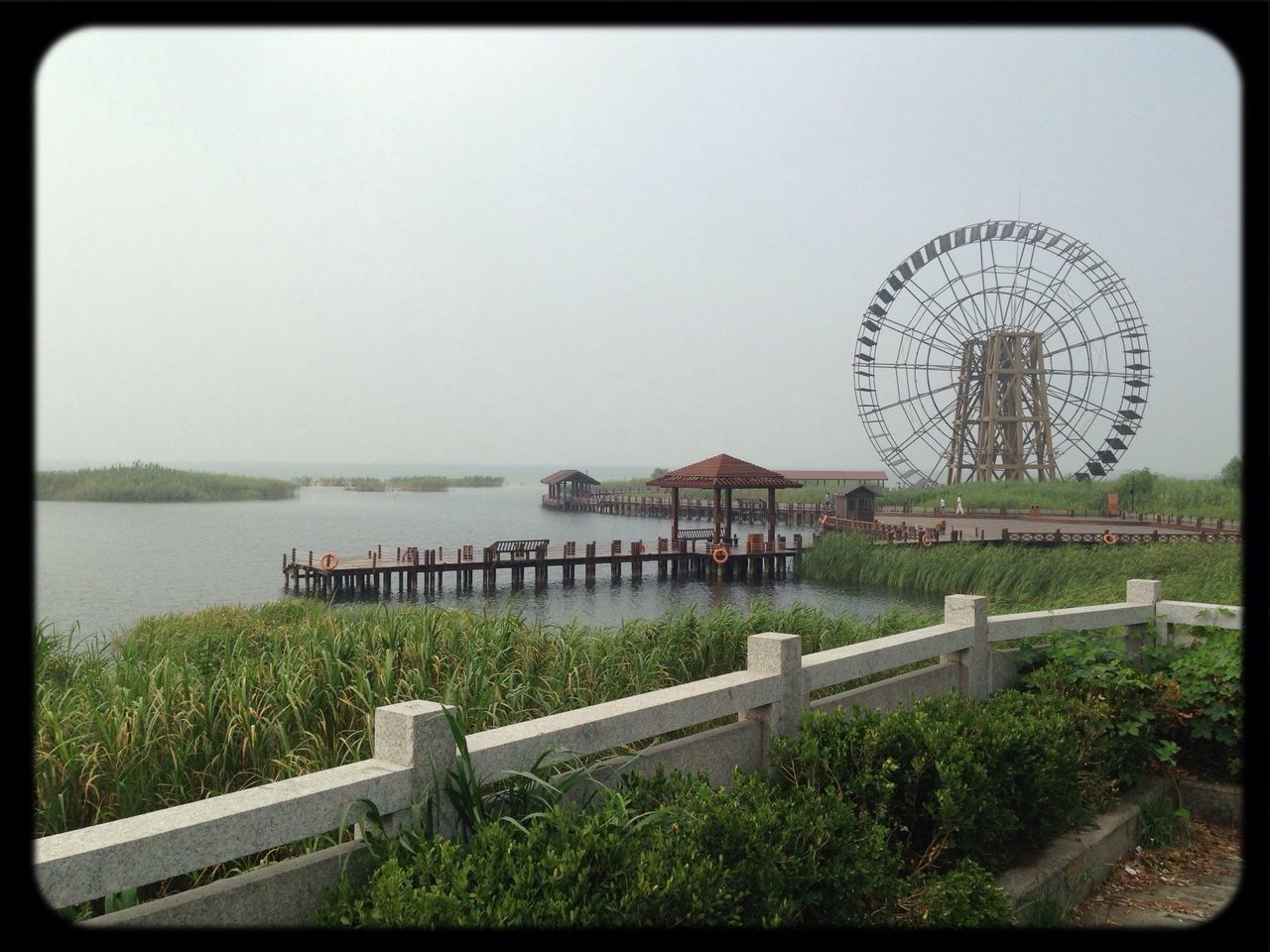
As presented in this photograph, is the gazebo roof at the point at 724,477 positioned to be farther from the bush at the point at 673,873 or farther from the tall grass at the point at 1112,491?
the bush at the point at 673,873

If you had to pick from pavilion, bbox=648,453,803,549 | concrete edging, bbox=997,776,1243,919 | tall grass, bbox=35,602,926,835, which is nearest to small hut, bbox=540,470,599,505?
pavilion, bbox=648,453,803,549

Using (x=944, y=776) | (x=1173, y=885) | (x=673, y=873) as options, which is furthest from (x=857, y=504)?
(x=673, y=873)

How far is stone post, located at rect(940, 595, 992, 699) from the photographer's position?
17.2 feet

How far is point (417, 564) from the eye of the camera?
24.7 metres

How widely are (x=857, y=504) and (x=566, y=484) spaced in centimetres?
3744

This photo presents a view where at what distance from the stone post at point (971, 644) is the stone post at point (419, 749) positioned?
3.45 meters

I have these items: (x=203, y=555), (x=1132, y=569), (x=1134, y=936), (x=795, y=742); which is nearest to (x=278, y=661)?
(x=795, y=742)

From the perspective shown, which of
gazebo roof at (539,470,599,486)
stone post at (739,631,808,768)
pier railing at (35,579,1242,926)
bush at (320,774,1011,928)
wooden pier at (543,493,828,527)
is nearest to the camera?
pier railing at (35,579,1242,926)

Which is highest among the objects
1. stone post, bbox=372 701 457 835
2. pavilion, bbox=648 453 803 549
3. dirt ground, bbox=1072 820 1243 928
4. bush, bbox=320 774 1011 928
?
pavilion, bbox=648 453 803 549

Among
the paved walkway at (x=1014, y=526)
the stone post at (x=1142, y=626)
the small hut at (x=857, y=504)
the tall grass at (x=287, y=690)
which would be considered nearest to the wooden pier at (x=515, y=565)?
the small hut at (x=857, y=504)

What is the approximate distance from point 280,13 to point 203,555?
3345 cm

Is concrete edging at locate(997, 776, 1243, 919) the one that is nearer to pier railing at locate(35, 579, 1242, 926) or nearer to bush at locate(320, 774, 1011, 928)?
bush at locate(320, 774, 1011, 928)

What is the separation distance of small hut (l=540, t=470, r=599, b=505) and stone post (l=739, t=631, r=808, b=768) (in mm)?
62438

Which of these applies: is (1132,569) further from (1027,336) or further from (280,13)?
(1027,336)
